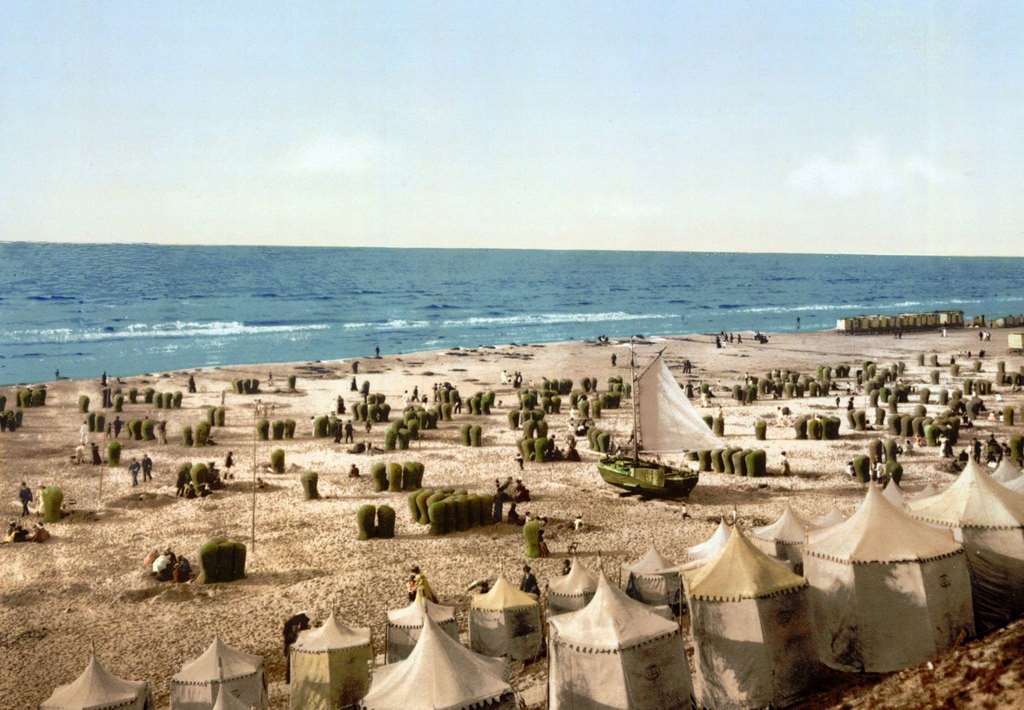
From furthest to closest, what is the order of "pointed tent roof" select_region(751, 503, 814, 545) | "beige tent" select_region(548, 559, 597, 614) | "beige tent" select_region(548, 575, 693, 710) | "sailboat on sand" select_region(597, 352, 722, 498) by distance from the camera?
1. "sailboat on sand" select_region(597, 352, 722, 498)
2. "pointed tent roof" select_region(751, 503, 814, 545)
3. "beige tent" select_region(548, 559, 597, 614)
4. "beige tent" select_region(548, 575, 693, 710)

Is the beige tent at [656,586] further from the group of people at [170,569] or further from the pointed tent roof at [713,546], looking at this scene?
the group of people at [170,569]

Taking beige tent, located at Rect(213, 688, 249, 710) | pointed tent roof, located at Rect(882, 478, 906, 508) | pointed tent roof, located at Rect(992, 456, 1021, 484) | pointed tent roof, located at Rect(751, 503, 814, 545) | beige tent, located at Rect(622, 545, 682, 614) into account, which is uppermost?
pointed tent roof, located at Rect(992, 456, 1021, 484)

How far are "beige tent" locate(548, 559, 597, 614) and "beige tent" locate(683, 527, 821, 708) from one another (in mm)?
3087

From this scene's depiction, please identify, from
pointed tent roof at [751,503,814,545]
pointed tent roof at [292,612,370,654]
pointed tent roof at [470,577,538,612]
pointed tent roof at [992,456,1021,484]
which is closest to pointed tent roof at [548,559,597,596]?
pointed tent roof at [470,577,538,612]

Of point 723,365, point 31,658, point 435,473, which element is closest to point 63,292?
point 723,365

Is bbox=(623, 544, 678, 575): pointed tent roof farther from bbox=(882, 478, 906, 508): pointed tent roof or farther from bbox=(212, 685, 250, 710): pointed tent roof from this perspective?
bbox=(212, 685, 250, 710): pointed tent roof

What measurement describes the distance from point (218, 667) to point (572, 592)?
23.2 ft

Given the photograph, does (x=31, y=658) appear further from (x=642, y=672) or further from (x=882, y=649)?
(x=882, y=649)

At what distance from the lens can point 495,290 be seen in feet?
607

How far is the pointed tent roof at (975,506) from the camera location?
17.2m

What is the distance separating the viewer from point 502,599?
17.8m

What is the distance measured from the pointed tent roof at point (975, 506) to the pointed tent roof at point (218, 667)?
13648 millimetres

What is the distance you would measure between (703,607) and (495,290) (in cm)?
17079

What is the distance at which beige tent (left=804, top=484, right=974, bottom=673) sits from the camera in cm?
1557
